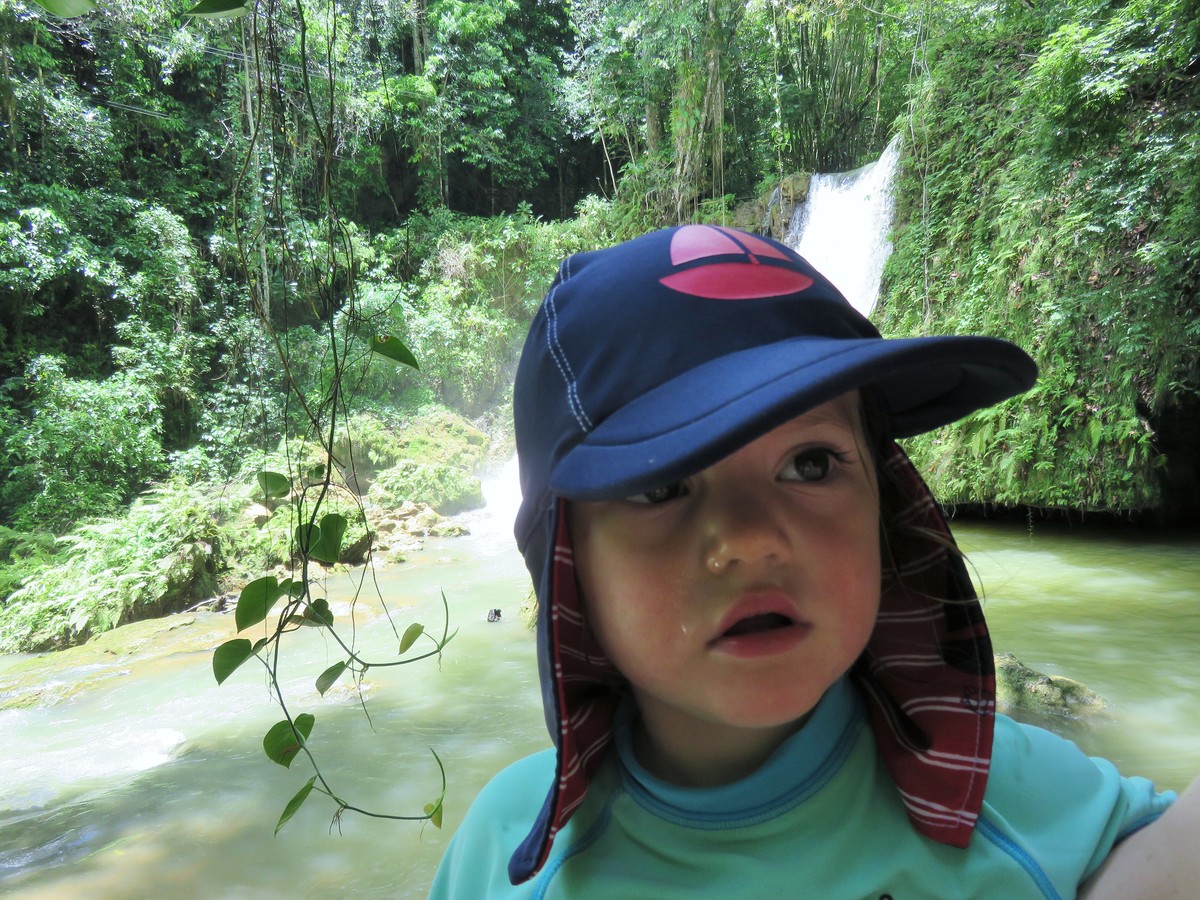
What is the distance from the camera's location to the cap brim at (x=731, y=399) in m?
0.63

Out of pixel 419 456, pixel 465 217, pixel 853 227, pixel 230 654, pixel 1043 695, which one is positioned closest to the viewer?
pixel 230 654

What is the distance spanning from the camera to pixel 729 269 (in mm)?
766

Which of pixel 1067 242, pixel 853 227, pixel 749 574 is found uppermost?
pixel 853 227

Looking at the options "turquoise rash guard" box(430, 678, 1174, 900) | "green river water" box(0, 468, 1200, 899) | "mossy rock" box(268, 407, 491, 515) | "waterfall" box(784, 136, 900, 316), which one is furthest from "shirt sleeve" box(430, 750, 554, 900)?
"mossy rock" box(268, 407, 491, 515)

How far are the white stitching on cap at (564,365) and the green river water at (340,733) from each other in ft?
6.93

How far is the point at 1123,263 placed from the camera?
501cm

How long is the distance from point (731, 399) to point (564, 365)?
0.68 ft

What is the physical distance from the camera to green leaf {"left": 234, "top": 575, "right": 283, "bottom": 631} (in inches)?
44.6

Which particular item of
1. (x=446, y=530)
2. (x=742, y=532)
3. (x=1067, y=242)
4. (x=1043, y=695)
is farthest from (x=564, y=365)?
(x=446, y=530)

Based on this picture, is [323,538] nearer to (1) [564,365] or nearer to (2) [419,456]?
(1) [564,365]

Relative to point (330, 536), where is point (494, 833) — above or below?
below

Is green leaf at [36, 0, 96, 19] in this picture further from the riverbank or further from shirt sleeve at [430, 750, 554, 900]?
the riverbank

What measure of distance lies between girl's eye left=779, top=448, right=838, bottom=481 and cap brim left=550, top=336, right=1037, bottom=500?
4.9 inches

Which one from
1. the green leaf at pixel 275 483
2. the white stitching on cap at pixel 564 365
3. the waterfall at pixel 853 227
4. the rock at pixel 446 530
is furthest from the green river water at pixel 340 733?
the waterfall at pixel 853 227
